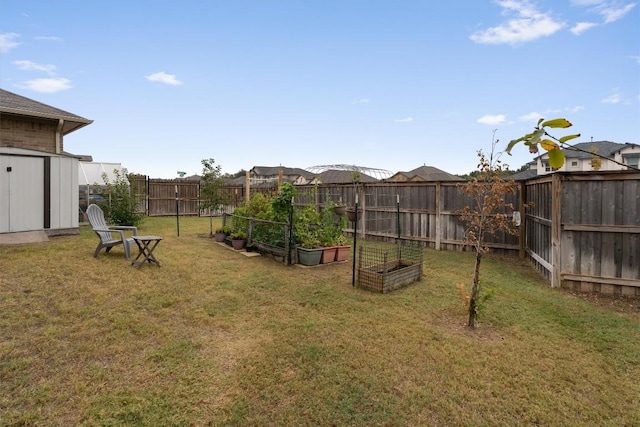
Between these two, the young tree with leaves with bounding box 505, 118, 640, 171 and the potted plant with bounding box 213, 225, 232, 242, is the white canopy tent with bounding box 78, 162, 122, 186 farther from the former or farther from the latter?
the young tree with leaves with bounding box 505, 118, 640, 171

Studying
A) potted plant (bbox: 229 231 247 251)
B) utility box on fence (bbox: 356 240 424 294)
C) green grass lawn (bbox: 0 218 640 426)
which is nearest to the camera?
green grass lawn (bbox: 0 218 640 426)

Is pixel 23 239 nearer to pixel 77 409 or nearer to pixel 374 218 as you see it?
pixel 77 409

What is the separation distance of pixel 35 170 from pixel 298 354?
832 cm

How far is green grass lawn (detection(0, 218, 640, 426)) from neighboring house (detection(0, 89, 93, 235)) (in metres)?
2.88

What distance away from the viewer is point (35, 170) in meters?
7.98

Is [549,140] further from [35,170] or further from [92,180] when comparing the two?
[92,180]

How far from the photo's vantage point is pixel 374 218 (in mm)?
10664

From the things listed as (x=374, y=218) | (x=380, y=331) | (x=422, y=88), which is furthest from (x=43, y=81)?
(x=380, y=331)

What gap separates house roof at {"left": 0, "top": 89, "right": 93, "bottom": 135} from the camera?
8375 millimetres

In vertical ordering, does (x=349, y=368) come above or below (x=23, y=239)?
below

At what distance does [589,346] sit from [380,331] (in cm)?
213

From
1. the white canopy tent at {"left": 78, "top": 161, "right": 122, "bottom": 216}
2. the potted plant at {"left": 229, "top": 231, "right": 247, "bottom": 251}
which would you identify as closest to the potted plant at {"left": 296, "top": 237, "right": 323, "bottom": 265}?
the potted plant at {"left": 229, "top": 231, "right": 247, "bottom": 251}

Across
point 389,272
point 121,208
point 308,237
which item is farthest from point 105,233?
point 389,272

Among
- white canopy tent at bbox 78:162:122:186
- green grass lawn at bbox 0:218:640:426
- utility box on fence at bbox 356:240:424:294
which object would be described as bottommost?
green grass lawn at bbox 0:218:640:426
